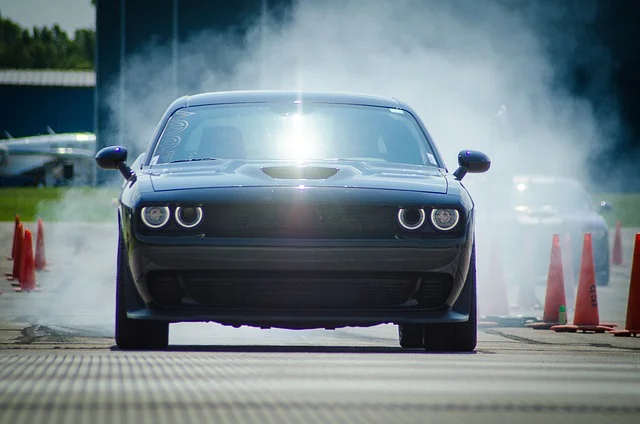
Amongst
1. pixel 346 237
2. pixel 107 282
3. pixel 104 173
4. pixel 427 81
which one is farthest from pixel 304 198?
pixel 104 173

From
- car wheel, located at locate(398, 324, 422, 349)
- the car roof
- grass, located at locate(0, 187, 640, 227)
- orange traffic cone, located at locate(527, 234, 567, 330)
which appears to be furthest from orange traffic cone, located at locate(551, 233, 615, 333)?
grass, located at locate(0, 187, 640, 227)

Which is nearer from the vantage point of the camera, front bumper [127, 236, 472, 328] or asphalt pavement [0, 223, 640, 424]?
asphalt pavement [0, 223, 640, 424]

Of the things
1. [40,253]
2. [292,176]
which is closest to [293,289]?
[292,176]

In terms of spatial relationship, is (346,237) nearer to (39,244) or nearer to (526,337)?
(526,337)

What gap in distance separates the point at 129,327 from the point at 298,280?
0.98m

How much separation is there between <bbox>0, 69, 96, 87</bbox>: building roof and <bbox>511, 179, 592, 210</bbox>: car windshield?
57.4m

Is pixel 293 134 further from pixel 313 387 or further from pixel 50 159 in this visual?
pixel 50 159

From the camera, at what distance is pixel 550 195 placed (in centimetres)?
1772

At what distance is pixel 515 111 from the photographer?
34969 millimetres

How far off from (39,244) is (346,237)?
434 inches

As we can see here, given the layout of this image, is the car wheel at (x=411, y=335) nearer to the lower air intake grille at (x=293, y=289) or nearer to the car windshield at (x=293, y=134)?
the car windshield at (x=293, y=134)

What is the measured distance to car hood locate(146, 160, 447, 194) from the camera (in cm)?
696

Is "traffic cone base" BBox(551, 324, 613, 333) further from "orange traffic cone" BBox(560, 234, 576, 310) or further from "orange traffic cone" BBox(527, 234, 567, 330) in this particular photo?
"orange traffic cone" BBox(560, 234, 576, 310)

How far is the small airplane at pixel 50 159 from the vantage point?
6556cm
